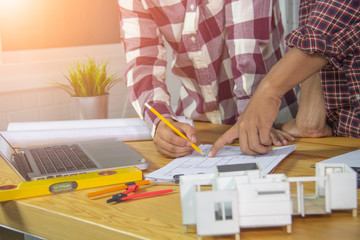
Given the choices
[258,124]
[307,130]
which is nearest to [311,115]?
[307,130]

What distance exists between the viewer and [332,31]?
1.00 metres

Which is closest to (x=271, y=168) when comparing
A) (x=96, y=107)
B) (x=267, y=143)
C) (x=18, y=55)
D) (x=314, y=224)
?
(x=267, y=143)

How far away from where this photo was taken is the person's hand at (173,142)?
109 centimetres

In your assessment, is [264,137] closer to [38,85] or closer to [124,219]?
[124,219]

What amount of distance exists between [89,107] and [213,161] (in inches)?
28.0

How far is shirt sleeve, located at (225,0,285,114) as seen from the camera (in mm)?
1361

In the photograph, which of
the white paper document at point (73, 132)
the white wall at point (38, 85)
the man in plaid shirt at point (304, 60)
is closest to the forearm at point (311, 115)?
the man in plaid shirt at point (304, 60)

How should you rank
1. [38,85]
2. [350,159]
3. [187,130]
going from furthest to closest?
[38,85] < [187,130] < [350,159]

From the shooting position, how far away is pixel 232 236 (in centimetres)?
61

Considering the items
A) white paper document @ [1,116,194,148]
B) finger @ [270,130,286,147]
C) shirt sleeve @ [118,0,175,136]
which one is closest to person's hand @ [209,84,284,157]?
finger @ [270,130,286,147]

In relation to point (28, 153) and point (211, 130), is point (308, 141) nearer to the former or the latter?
point (211, 130)

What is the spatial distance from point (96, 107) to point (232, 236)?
3.52 feet

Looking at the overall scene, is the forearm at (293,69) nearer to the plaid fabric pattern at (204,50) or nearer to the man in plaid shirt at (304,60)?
the man in plaid shirt at (304,60)

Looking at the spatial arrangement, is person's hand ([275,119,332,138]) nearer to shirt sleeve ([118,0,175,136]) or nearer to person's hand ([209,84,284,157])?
person's hand ([209,84,284,157])
